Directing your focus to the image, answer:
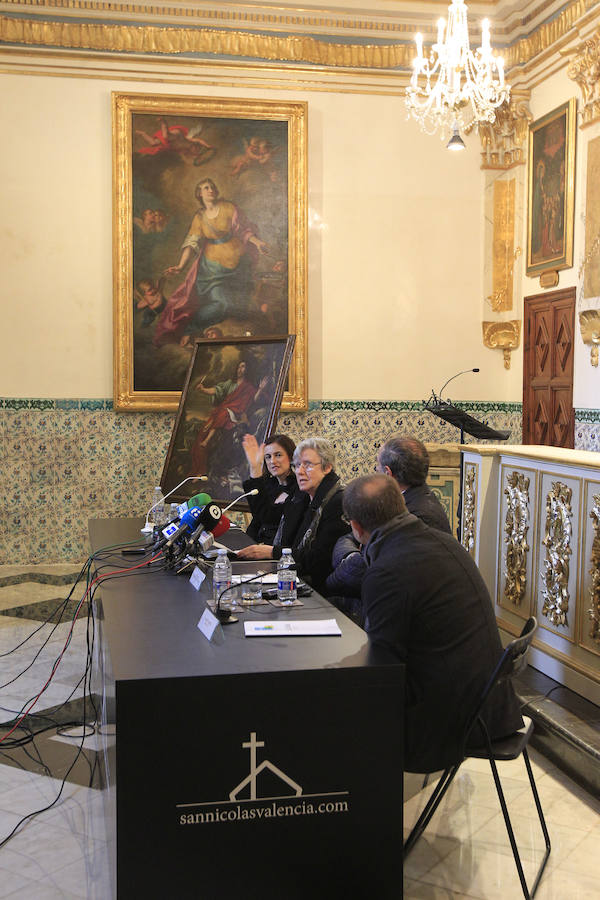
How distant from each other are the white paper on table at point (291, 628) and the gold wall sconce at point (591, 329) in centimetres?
602

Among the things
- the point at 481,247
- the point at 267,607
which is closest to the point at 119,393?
the point at 481,247

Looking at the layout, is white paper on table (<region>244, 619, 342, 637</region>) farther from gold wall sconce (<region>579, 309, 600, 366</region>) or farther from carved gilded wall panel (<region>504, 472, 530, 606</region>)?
gold wall sconce (<region>579, 309, 600, 366</region>)

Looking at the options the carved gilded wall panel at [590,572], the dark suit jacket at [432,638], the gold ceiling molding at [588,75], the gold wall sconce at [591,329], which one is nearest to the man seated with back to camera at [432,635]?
the dark suit jacket at [432,638]

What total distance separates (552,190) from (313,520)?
19.4ft

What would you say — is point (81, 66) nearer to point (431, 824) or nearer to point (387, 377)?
point (387, 377)

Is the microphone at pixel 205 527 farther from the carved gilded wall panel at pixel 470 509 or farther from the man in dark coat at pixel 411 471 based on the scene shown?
the carved gilded wall panel at pixel 470 509

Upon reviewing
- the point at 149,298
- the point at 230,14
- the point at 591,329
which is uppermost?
the point at 230,14

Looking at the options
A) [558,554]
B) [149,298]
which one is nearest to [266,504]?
[558,554]

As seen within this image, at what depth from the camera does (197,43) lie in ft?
31.5

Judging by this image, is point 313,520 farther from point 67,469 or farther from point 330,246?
point 330,246

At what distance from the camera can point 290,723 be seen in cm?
265

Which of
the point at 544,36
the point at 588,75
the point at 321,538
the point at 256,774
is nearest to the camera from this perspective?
the point at 256,774

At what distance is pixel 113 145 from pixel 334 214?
2.55m

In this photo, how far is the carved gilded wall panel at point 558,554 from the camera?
15.9ft
